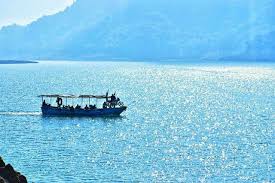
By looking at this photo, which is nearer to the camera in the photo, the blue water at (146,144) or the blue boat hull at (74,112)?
the blue water at (146,144)

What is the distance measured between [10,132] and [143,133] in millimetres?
14706

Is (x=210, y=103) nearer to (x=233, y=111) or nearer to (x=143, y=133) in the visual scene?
(x=233, y=111)

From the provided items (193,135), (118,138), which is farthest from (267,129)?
(118,138)

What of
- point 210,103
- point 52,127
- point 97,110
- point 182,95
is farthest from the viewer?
point 182,95

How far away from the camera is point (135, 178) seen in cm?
5181

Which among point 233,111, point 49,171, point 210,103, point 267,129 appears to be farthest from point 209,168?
point 210,103

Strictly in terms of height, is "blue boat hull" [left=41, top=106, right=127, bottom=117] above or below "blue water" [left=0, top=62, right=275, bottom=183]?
above

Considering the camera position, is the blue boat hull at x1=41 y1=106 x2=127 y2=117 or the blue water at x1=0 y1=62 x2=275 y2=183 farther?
the blue boat hull at x1=41 y1=106 x2=127 y2=117

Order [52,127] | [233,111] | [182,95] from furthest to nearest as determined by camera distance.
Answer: [182,95], [233,111], [52,127]

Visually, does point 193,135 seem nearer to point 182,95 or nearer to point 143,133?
point 143,133

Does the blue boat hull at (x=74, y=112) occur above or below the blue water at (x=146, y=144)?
above

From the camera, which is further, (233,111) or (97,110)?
(233,111)

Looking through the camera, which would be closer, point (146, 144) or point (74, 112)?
point (146, 144)

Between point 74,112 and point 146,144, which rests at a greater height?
point 74,112
